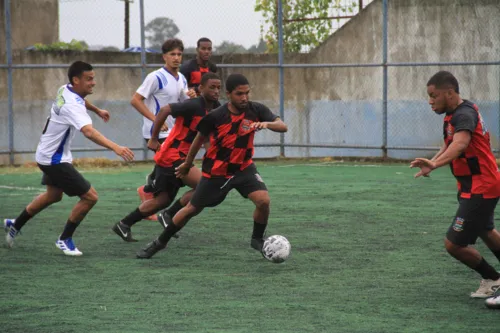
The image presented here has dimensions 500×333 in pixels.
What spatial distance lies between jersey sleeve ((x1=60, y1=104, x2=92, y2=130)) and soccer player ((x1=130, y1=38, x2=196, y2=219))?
1.84 metres

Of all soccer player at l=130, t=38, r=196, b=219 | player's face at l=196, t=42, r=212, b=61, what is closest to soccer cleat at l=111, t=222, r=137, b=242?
soccer player at l=130, t=38, r=196, b=219

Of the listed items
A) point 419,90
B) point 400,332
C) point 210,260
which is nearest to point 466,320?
point 400,332

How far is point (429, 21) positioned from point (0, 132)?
28.6 ft

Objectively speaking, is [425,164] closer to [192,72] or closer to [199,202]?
[199,202]

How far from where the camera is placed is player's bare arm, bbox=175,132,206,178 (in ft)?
26.6

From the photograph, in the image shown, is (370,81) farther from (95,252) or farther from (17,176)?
(95,252)

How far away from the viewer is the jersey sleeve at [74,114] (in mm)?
8305

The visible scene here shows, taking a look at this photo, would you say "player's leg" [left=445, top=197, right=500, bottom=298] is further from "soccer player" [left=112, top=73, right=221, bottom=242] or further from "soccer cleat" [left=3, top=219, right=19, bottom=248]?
"soccer cleat" [left=3, top=219, right=19, bottom=248]

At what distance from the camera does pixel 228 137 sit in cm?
805

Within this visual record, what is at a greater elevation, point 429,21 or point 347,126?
point 429,21

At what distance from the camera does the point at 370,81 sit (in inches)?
748

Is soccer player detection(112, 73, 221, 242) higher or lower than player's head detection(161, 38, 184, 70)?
lower

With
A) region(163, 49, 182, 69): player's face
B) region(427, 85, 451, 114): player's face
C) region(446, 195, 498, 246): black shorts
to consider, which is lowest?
region(446, 195, 498, 246): black shorts

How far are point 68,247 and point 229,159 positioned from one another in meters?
1.69
